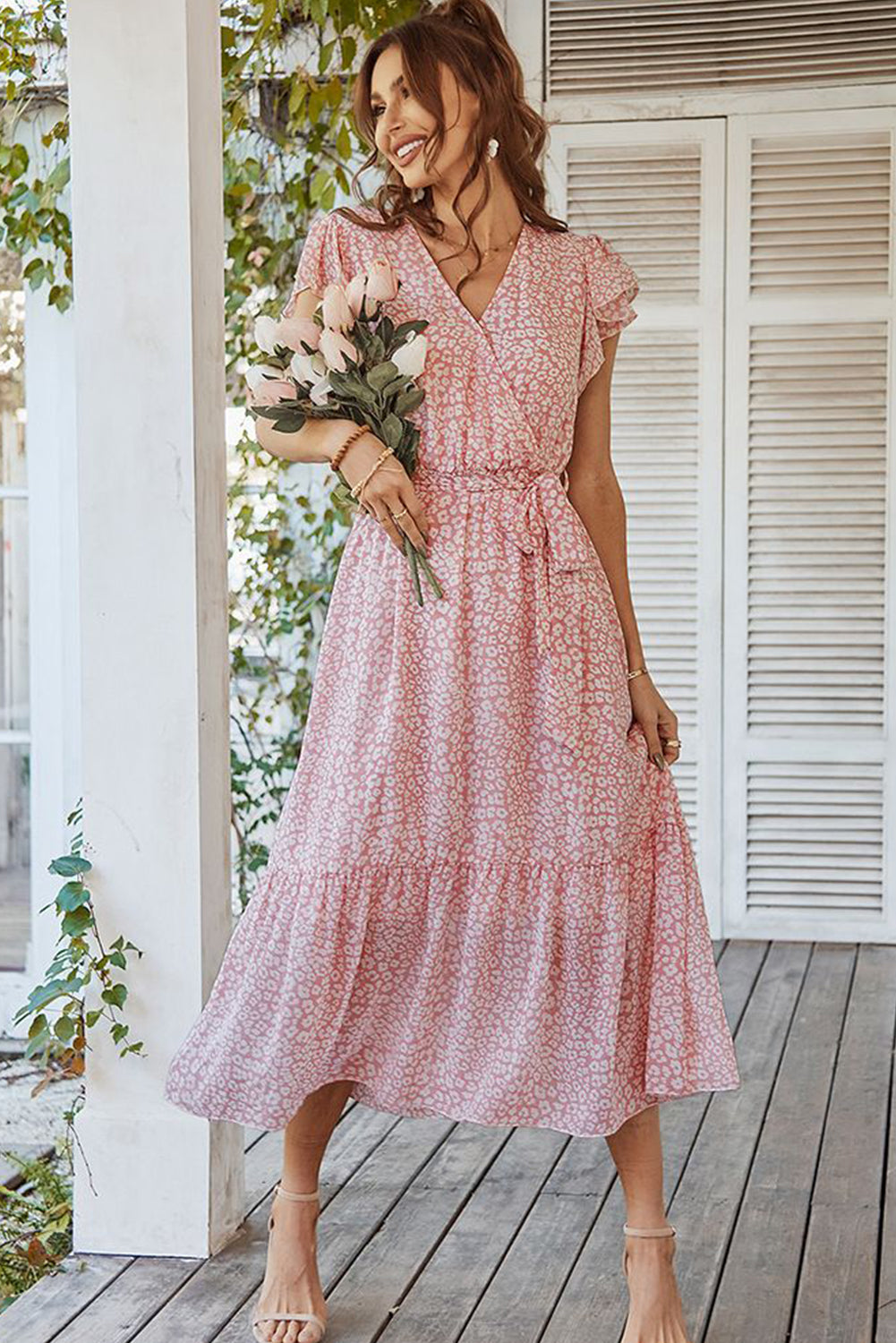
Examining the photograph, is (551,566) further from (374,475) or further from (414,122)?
(414,122)

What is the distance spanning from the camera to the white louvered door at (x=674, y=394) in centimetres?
449

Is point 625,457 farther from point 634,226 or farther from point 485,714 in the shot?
point 485,714

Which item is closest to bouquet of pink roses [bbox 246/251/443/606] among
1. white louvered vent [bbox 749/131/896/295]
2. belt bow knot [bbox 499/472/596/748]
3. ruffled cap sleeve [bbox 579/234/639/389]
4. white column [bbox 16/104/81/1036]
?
belt bow knot [bbox 499/472/596/748]

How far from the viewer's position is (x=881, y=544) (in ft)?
14.7

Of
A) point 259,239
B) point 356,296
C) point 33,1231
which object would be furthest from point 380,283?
point 259,239

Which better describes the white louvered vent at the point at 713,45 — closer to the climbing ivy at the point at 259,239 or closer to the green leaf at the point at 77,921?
the climbing ivy at the point at 259,239

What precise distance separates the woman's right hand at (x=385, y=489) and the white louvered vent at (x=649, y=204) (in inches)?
102

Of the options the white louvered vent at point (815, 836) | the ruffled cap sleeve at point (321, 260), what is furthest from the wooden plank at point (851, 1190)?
the ruffled cap sleeve at point (321, 260)

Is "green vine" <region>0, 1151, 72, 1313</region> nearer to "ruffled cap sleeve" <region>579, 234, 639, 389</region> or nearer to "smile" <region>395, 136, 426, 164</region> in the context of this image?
"ruffled cap sleeve" <region>579, 234, 639, 389</region>

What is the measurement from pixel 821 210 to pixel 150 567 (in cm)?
261

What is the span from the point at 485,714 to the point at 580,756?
0.12 meters

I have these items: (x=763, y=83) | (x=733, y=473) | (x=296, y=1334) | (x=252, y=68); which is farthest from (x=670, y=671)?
(x=296, y=1334)

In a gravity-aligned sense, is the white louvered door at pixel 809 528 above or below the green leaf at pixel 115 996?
above

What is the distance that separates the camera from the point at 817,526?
4.49 metres
